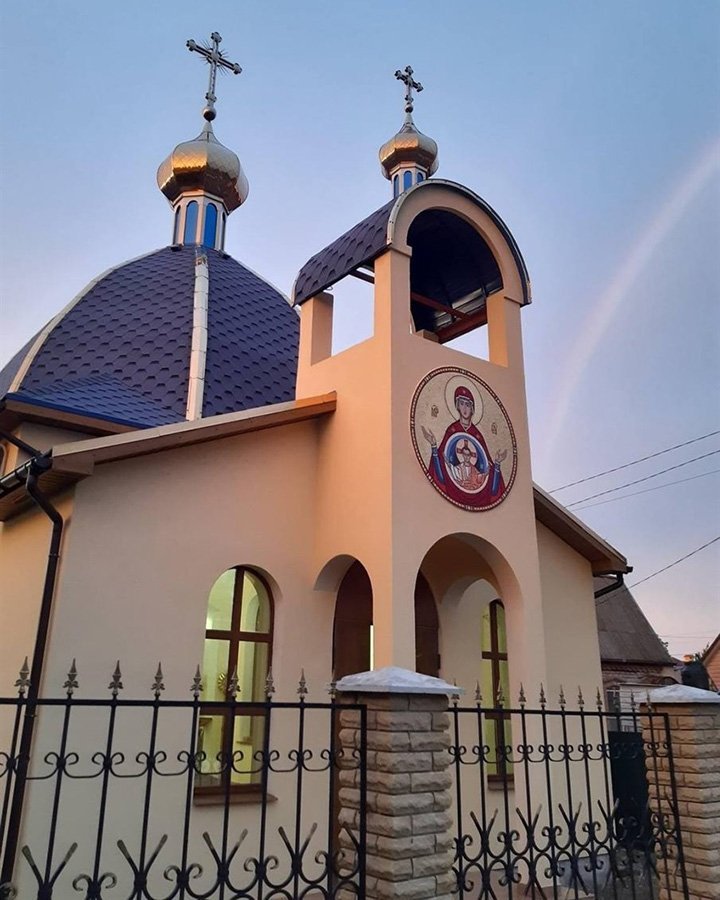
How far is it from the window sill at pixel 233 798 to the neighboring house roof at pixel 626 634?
13.9 meters

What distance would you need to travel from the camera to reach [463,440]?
7.62m

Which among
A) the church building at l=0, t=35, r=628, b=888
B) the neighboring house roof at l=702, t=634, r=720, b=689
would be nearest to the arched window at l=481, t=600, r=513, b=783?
the church building at l=0, t=35, r=628, b=888

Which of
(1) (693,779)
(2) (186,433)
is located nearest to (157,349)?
(2) (186,433)

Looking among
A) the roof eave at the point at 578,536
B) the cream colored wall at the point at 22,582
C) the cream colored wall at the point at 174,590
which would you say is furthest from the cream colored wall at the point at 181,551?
the roof eave at the point at 578,536

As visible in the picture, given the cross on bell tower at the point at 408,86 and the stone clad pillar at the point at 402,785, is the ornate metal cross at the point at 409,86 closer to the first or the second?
the cross on bell tower at the point at 408,86

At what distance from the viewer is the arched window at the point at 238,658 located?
6.62 meters

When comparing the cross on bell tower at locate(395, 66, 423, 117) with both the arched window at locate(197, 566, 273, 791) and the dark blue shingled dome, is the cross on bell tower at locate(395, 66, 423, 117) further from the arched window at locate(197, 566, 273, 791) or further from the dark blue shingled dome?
the arched window at locate(197, 566, 273, 791)

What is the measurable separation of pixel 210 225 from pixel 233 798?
1134 centimetres

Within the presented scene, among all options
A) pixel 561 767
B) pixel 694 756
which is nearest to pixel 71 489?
pixel 694 756

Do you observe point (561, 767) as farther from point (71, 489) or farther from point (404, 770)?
point (71, 489)

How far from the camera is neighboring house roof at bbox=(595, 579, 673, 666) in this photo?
19.0m

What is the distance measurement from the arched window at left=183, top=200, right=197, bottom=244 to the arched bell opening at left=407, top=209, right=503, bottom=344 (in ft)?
20.4

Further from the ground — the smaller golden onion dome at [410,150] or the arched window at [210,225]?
the smaller golden onion dome at [410,150]

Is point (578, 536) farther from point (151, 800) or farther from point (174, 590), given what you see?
point (151, 800)
